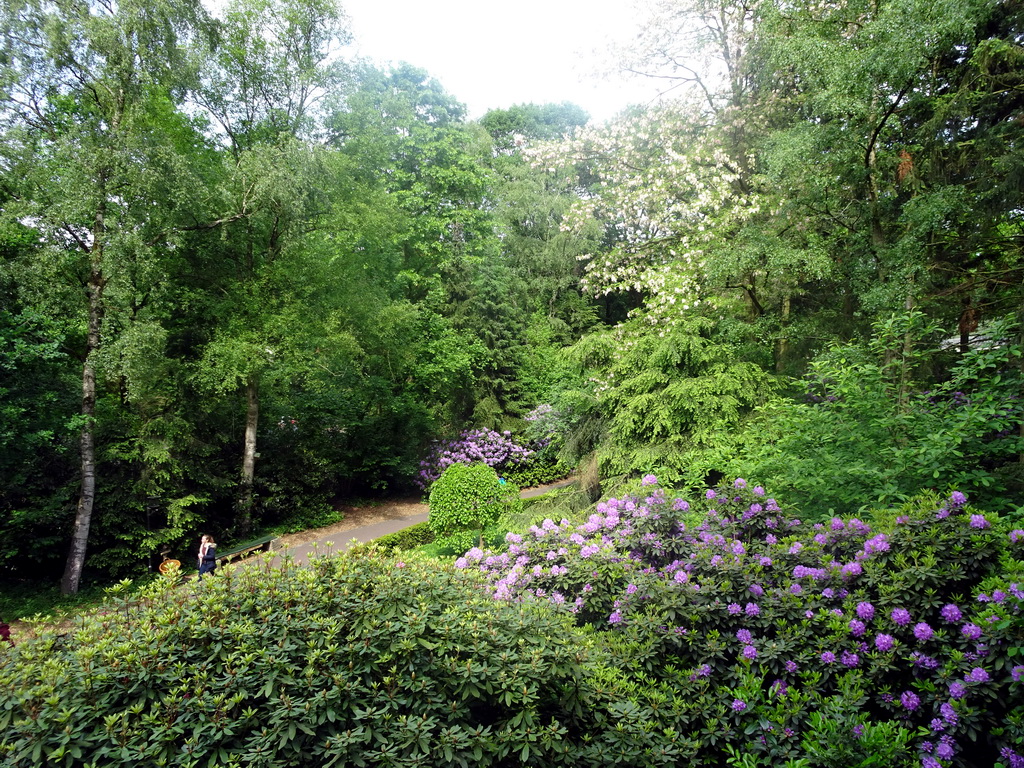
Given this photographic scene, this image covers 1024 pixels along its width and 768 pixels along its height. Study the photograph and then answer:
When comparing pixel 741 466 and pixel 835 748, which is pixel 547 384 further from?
pixel 835 748

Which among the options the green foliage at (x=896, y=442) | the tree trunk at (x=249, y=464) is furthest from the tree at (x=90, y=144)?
the green foliage at (x=896, y=442)

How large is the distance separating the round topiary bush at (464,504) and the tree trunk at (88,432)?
5870 mm

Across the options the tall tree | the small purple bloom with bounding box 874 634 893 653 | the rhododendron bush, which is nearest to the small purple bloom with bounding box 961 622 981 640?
the rhododendron bush

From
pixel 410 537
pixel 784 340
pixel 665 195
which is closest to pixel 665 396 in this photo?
pixel 784 340

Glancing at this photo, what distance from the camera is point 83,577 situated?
966 centimetres

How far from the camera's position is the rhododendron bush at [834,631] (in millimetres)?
2184

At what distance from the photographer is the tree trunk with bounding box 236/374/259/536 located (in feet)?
40.2

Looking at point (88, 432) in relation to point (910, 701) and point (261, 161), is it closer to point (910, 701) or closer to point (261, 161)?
point (261, 161)

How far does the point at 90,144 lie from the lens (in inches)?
346

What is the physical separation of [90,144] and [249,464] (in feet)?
23.0

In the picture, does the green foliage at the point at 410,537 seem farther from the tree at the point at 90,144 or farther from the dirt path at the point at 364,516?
the tree at the point at 90,144

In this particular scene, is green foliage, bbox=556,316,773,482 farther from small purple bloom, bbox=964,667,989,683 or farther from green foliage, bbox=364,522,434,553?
green foliage, bbox=364,522,434,553

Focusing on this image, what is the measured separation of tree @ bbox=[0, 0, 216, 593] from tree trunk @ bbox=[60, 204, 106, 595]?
0.06 feet

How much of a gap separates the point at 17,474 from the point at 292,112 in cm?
921
